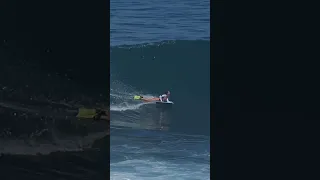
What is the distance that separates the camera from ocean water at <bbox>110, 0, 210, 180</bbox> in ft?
43.9

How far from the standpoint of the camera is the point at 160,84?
46.6 ft

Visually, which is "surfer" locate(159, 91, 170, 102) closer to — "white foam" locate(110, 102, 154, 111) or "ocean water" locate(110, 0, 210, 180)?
"ocean water" locate(110, 0, 210, 180)

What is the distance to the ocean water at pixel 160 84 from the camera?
13391 millimetres
